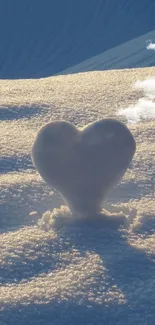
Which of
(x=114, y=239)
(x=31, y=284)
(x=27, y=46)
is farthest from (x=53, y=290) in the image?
(x=27, y=46)

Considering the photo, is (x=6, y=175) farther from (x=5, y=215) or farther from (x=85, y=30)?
(x=85, y=30)

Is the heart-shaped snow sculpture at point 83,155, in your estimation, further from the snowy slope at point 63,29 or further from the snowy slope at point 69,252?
the snowy slope at point 63,29

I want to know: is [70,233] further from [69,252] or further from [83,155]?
[83,155]

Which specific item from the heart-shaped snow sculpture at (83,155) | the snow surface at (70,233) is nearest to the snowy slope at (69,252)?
the snow surface at (70,233)

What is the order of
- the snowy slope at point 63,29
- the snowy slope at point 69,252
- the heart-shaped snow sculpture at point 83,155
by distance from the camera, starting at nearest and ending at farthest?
the snowy slope at point 69,252, the heart-shaped snow sculpture at point 83,155, the snowy slope at point 63,29

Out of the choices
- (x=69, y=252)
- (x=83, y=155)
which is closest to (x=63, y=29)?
(x=83, y=155)

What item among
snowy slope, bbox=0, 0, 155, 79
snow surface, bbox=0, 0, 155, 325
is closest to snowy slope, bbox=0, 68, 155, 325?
snow surface, bbox=0, 0, 155, 325
